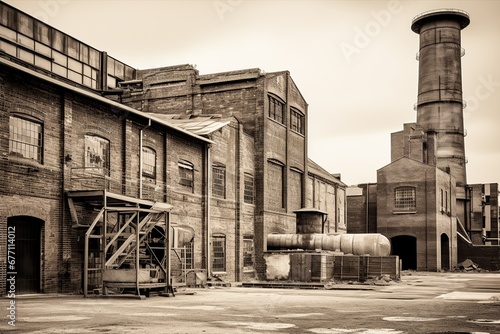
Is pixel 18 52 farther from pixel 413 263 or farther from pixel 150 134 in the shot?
pixel 413 263

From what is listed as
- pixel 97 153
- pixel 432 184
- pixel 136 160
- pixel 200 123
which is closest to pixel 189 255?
pixel 136 160

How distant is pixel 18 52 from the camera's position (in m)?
26.1

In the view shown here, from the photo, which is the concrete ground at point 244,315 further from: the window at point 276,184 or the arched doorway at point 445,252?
the arched doorway at point 445,252

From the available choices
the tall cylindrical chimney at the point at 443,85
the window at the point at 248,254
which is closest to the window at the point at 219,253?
the window at the point at 248,254

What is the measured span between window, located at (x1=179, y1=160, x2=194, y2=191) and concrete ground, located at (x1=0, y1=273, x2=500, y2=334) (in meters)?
8.36

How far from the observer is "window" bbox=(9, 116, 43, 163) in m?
16.3

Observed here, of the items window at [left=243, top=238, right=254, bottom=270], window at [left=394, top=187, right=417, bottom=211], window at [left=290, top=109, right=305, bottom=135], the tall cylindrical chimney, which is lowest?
window at [left=243, top=238, right=254, bottom=270]

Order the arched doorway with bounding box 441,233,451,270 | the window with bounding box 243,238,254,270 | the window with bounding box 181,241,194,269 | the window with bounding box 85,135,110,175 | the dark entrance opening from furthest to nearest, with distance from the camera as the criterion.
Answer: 1. the arched doorway with bounding box 441,233,451,270
2. the window with bounding box 243,238,254,270
3. the window with bounding box 181,241,194,269
4. the window with bounding box 85,135,110,175
5. the dark entrance opening

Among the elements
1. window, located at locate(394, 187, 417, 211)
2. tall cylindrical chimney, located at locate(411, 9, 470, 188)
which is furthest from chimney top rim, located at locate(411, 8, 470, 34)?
window, located at locate(394, 187, 417, 211)

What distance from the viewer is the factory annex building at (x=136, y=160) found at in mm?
16734

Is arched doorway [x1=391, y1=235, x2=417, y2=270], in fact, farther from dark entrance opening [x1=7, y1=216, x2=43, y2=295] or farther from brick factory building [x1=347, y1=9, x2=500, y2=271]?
dark entrance opening [x1=7, y1=216, x2=43, y2=295]

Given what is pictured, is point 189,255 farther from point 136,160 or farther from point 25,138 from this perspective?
point 25,138

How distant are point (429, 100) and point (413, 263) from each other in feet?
46.0

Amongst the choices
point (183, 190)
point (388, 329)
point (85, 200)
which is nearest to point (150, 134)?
point (183, 190)
